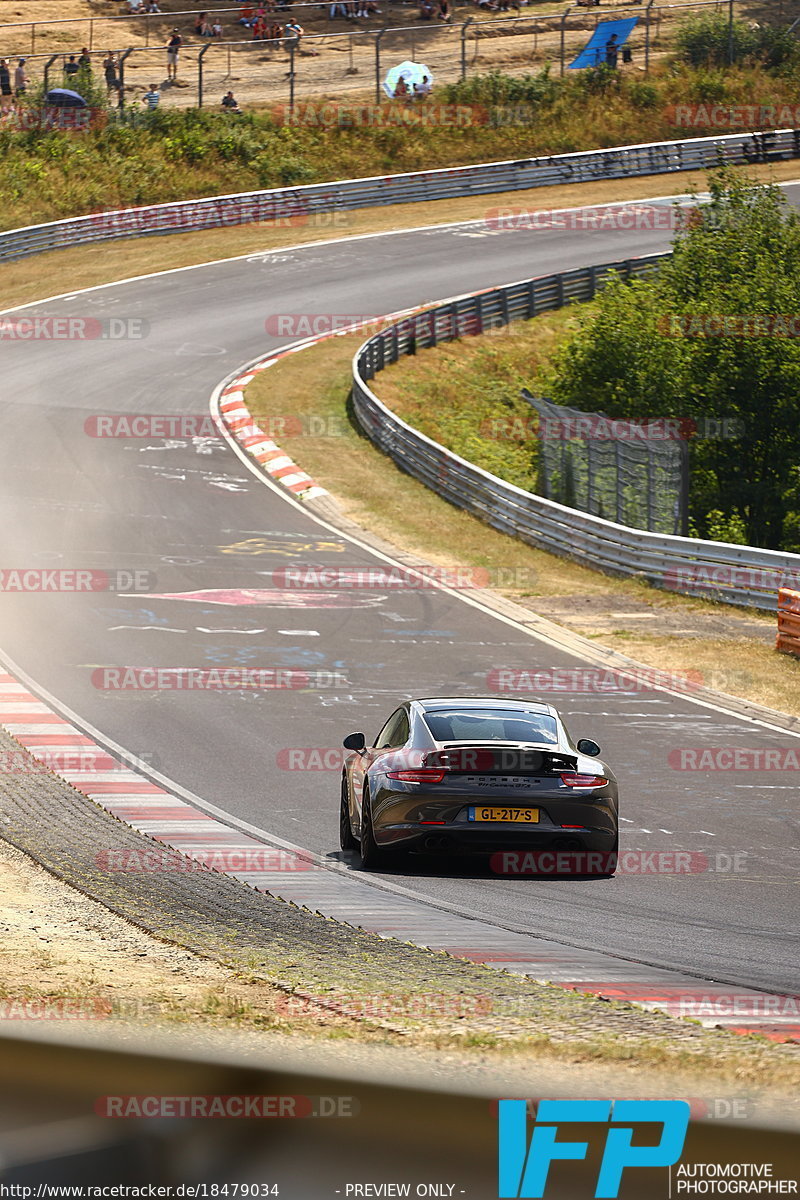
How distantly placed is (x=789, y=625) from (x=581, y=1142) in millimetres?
19303

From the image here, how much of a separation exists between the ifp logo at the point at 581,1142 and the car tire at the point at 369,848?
838 centimetres

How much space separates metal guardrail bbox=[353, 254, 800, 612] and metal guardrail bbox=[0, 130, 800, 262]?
13389 millimetres

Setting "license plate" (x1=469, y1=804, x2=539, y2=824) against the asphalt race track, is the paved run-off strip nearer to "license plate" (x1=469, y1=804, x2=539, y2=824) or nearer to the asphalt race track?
the asphalt race track

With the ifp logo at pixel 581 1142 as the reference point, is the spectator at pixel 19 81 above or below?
above

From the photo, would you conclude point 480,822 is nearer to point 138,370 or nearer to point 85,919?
point 85,919

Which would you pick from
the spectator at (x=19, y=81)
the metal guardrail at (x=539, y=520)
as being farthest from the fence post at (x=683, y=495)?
the spectator at (x=19, y=81)

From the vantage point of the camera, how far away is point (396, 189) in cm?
5759

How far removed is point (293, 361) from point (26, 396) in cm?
816

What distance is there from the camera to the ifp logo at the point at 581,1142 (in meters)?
2.24

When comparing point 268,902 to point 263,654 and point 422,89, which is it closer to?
point 263,654

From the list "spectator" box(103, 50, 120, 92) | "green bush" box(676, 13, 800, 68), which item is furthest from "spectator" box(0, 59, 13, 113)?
"green bush" box(676, 13, 800, 68)

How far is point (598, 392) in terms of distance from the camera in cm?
3738

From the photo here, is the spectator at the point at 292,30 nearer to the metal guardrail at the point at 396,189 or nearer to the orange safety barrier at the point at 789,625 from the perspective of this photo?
the metal guardrail at the point at 396,189

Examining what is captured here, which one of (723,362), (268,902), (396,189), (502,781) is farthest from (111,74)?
(268,902)
